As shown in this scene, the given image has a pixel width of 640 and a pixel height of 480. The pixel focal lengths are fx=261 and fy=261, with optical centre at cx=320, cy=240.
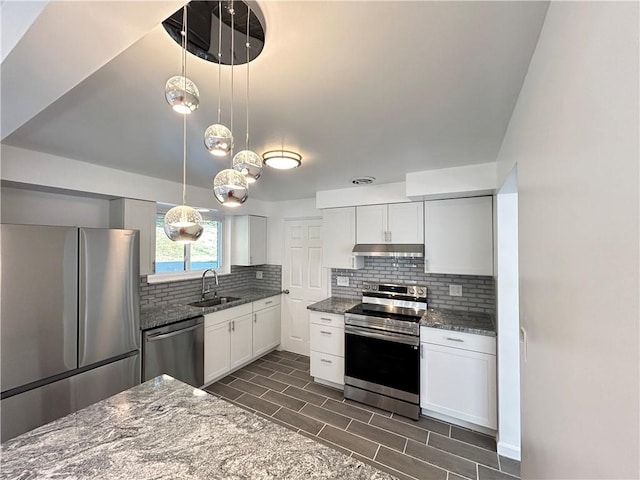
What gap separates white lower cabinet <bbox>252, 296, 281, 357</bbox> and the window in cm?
95

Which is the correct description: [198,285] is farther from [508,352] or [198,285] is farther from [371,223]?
[508,352]

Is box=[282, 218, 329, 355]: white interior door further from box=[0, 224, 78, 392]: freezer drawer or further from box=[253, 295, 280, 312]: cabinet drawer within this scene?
box=[0, 224, 78, 392]: freezer drawer

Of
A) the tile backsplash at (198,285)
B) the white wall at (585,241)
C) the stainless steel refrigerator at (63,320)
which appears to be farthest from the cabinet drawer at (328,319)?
the white wall at (585,241)

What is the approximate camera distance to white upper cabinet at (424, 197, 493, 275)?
2.54 m

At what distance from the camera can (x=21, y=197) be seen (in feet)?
7.29

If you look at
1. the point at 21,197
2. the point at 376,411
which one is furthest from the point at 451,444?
the point at 21,197

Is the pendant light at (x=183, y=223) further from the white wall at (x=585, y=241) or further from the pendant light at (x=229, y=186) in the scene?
the white wall at (x=585, y=241)

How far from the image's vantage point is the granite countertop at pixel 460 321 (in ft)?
7.43

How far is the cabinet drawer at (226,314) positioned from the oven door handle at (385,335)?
1.45 m

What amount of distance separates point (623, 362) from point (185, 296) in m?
3.75

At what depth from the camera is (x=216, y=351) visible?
10.2 feet

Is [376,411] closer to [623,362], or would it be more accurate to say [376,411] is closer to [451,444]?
[451,444]

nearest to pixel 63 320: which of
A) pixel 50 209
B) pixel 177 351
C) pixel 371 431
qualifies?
pixel 177 351

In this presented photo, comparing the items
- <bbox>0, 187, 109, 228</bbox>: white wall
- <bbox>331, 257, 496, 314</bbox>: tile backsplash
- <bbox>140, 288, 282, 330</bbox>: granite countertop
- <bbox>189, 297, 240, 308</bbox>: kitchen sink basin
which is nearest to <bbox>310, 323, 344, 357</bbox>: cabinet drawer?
<bbox>331, 257, 496, 314</bbox>: tile backsplash
